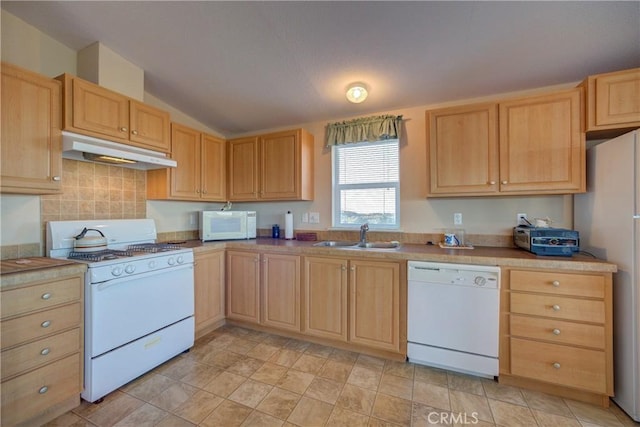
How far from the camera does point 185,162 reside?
110 inches

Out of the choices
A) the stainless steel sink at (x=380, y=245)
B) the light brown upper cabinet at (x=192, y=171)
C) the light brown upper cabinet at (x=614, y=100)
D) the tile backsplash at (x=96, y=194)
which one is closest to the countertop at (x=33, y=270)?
the tile backsplash at (x=96, y=194)

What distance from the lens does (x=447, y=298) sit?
1961 mm

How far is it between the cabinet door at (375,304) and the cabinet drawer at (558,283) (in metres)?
0.82

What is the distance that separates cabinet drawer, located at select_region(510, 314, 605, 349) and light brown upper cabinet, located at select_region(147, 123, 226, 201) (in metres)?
3.12

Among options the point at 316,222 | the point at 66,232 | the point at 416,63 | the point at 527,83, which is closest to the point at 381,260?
the point at 316,222

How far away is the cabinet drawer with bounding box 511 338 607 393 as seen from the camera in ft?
5.38

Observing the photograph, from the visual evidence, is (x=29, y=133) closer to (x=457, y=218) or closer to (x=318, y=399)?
(x=318, y=399)

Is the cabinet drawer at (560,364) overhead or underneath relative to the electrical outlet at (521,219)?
underneath

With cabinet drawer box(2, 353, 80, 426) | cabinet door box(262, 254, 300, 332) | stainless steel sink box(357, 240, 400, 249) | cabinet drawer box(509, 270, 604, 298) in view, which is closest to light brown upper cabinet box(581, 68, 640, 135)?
cabinet drawer box(509, 270, 604, 298)

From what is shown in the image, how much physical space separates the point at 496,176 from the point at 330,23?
1.76m

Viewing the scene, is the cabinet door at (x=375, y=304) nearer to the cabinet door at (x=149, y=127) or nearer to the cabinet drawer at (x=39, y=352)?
the cabinet drawer at (x=39, y=352)

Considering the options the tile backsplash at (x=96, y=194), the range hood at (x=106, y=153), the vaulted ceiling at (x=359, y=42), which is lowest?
the tile backsplash at (x=96, y=194)

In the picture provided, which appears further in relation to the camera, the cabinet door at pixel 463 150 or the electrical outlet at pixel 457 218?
the electrical outlet at pixel 457 218

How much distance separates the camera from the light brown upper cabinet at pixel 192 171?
265 centimetres
